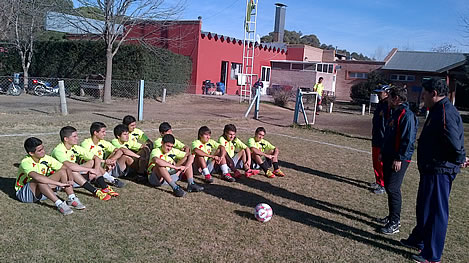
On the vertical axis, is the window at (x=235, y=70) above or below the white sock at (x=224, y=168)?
above

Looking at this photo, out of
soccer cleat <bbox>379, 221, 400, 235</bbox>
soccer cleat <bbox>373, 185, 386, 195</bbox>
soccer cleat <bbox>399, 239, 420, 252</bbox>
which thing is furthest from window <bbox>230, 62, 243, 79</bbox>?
soccer cleat <bbox>399, 239, 420, 252</bbox>

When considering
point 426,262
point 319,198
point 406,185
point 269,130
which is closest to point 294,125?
point 269,130

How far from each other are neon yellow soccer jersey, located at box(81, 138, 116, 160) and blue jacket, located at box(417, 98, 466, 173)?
460 cm

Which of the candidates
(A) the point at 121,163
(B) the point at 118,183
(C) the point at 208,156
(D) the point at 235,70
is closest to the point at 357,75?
(D) the point at 235,70

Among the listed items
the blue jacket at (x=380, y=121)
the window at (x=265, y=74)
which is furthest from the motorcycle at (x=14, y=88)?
the window at (x=265, y=74)

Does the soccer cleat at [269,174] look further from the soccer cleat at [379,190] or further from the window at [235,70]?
the window at [235,70]

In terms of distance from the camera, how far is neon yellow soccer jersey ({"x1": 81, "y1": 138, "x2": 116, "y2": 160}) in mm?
6120

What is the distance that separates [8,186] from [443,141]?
5732mm

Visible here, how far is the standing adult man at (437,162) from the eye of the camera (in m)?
4.04

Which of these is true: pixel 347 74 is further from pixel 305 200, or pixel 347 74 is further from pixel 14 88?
pixel 305 200

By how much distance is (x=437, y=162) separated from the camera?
4113 mm

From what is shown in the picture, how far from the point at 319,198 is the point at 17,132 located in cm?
765

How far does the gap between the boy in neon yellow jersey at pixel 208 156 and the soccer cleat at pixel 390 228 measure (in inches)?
107

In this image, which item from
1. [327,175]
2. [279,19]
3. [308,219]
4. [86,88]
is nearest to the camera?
[308,219]
